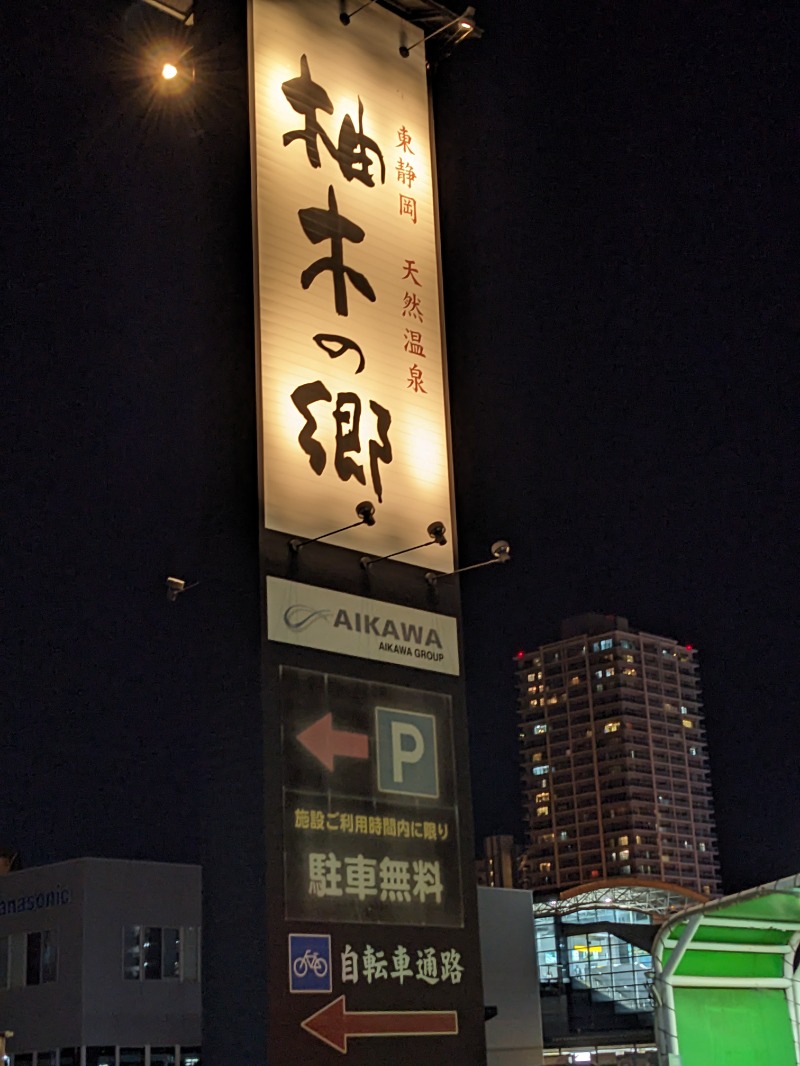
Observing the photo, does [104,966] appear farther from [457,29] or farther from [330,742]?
[457,29]

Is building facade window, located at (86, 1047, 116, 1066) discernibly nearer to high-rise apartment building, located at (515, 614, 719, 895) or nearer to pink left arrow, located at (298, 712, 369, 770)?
pink left arrow, located at (298, 712, 369, 770)

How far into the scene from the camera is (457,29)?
1587cm

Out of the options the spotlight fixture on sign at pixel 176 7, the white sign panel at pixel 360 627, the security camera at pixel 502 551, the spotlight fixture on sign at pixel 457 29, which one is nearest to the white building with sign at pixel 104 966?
the white sign panel at pixel 360 627

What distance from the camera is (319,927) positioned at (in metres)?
12.2

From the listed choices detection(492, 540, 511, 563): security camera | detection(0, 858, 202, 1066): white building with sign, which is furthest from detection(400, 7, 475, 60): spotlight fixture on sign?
detection(0, 858, 202, 1066): white building with sign

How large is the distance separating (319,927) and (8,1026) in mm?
14857

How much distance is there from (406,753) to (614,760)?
13699cm

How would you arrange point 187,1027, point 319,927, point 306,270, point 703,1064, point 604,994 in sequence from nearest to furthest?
point 703,1064 < point 319,927 < point 306,270 < point 187,1027 < point 604,994

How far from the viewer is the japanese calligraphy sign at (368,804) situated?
40.6 feet

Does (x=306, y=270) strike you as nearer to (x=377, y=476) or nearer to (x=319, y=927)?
(x=377, y=476)

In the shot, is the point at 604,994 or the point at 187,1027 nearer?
Answer: the point at 187,1027

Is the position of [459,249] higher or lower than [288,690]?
higher

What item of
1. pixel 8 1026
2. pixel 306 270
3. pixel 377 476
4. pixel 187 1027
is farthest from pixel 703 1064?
pixel 8 1026

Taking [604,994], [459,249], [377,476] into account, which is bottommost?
[604,994]
